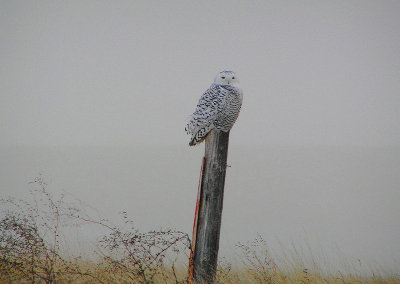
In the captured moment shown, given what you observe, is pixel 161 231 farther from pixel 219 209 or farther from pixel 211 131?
pixel 211 131

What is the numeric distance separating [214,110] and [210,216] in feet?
4.26

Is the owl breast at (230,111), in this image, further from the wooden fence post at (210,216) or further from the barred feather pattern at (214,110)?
the wooden fence post at (210,216)

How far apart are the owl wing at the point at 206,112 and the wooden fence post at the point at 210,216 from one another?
588mm

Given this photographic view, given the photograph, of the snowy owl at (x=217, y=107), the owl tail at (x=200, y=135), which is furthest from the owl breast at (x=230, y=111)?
the owl tail at (x=200, y=135)

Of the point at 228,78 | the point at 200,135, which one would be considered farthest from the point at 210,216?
the point at 228,78

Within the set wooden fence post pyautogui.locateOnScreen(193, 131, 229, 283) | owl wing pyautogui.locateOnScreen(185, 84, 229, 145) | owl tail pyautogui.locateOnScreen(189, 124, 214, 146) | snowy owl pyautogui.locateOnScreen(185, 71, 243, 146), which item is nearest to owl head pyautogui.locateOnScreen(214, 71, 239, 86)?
snowy owl pyautogui.locateOnScreen(185, 71, 243, 146)

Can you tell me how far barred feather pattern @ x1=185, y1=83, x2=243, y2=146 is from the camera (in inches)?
133

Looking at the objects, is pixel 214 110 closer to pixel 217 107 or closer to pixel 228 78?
pixel 217 107

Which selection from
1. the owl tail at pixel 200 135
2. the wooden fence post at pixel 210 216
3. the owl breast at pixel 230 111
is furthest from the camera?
the owl tail at pixel 200 135

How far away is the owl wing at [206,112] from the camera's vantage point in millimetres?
3437

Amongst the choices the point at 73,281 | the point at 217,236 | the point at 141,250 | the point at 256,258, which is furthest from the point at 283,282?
the point at 73,281

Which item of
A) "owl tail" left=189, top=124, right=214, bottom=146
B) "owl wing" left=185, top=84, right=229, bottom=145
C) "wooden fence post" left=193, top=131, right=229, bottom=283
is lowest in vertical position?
"wooden fence post" left=193, top=131, right=229, bottom=283

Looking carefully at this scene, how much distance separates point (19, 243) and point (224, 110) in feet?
7.93

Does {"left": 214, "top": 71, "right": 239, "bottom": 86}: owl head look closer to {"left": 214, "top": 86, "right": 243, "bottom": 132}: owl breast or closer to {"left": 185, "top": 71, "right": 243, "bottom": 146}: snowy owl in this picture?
{"left": 185, "top": 71, "right": 243, "bottom": 146}: snowy owl
